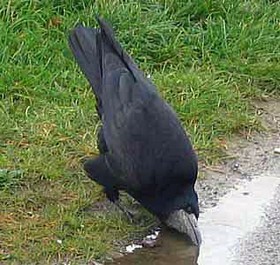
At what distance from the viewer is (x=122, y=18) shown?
618cm

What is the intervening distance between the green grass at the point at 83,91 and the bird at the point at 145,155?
15 centimetres

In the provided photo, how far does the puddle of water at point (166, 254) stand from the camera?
430 centimetres

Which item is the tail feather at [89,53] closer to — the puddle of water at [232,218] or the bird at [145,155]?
the bird at [145,155]

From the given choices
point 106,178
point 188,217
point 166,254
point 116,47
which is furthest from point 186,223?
point 116,47

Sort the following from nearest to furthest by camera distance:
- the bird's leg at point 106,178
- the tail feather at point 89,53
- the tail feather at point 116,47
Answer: the bird's leg at point 106,178, the tail feather at point 116,47, the tail feather at point 89,53

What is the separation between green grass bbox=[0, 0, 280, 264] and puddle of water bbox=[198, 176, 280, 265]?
278mm

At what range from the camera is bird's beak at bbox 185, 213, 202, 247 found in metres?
4.40

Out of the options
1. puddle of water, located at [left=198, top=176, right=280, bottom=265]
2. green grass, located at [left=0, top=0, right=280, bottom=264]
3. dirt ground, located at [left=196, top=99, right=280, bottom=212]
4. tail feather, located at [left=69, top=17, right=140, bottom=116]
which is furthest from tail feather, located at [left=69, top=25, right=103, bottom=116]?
puddle of water, located at [left=198, top=176, right=280, bottom=265]

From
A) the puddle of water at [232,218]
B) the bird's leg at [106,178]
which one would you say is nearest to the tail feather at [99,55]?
the bird's leg at [106,178]

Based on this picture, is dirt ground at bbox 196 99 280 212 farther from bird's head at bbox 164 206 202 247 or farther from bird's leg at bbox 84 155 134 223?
bird's leg at bbox 84 155 134 223

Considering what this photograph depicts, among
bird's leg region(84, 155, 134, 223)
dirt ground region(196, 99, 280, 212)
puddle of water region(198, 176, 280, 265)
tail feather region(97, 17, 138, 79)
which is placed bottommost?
dirt ground region(196, 99, 280, 212)

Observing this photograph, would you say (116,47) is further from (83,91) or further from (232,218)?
(232,218)

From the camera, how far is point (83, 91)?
5.57 metres

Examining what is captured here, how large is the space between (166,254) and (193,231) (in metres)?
0.14
